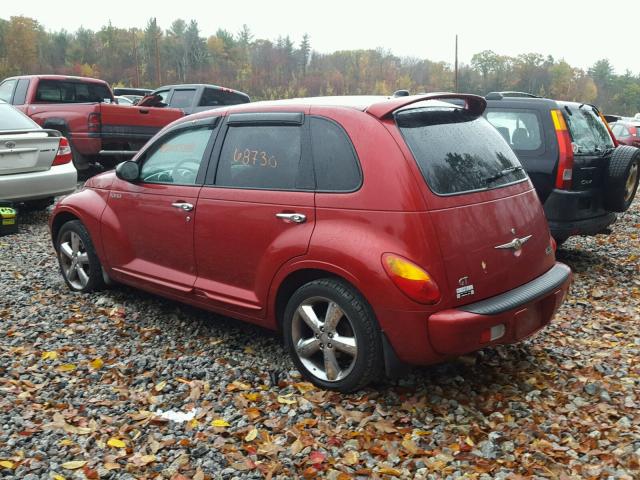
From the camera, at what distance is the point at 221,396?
374 centimetres

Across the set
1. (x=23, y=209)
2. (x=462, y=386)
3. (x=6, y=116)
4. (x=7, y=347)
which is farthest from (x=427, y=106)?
(x=23, y=209)

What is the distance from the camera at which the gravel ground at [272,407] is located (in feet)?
10.1

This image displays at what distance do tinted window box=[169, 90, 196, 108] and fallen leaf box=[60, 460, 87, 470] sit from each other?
11786 millimetres

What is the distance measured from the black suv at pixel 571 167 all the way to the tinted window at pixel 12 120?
254 inches

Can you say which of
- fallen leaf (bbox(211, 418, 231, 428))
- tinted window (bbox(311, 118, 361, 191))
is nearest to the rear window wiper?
tinted window (bbox(311, 118, 361, 191))

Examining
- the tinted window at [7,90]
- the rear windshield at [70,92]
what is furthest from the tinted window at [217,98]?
the tinted window at [7,90]

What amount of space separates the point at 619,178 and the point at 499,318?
3555 millimetres

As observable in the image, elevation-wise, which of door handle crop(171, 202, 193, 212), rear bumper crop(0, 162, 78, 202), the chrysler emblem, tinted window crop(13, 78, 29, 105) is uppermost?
tinted window crop(13, 78, 29, 105)

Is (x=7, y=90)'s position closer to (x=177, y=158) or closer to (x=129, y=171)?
(x=129, y=171)

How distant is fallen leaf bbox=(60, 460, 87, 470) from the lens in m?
3.06

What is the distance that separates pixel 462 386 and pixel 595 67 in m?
161

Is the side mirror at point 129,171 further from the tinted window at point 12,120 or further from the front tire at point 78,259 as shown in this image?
the tinted window at point 12,120

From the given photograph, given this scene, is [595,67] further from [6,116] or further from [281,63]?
[6,116]

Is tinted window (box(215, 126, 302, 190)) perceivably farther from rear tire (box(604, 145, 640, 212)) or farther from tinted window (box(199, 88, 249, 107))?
tinted window (box(199, 88, 249, 107))
